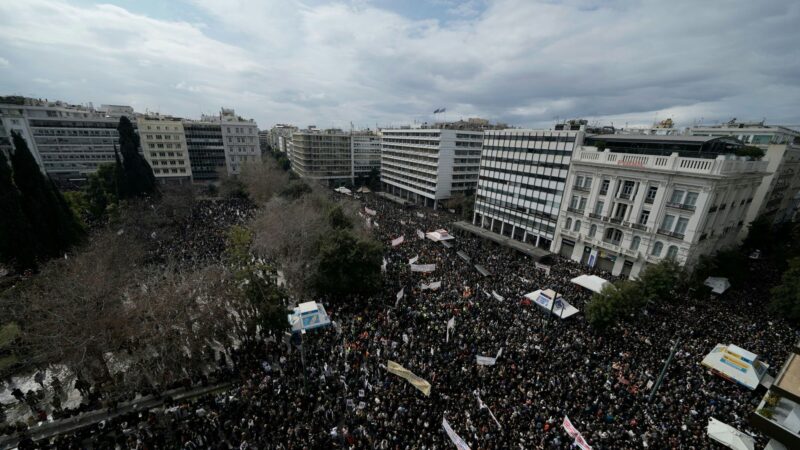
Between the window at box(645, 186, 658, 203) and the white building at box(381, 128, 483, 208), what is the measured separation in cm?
3958

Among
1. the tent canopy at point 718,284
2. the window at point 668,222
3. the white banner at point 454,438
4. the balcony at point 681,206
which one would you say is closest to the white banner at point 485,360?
the white banner at point 454,438

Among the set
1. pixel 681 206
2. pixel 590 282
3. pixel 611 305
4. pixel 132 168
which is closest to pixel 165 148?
pixel 132 168

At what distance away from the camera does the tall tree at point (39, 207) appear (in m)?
30.3

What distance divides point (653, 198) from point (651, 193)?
627 mm

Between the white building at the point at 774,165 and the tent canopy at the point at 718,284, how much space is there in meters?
20.0

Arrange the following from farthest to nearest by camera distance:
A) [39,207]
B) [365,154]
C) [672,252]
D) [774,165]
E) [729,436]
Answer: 1. [365,154]
2. [774,165]
3. [672,252]
4. [39,207]
5. [729,436]

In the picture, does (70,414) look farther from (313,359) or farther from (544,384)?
(544,384)

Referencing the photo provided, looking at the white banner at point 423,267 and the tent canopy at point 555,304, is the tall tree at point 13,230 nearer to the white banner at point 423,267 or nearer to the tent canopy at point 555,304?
the white banner at point 423,267

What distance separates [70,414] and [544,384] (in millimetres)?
26738

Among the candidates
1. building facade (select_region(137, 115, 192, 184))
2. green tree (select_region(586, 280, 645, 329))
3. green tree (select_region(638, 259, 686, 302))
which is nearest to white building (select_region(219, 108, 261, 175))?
building facade (select_region(137, 115, 192, 184))

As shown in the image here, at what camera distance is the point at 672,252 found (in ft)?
111

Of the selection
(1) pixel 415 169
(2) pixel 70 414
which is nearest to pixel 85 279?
(2) pixel 70 414

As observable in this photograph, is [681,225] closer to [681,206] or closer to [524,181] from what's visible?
[681,206]

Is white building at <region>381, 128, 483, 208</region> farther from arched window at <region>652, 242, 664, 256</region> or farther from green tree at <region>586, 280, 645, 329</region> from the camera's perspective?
green tree at <region>586, 280, 645, 329</region>
